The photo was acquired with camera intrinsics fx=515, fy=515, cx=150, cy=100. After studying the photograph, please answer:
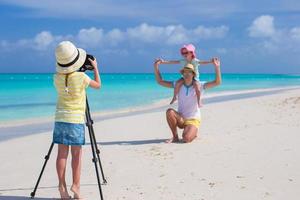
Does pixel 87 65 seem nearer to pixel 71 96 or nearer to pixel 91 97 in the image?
pixel 71 96

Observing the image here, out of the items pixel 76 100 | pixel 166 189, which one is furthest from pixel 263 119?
pixel 76 100

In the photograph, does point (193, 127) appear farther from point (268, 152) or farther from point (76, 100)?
point (76, 100)

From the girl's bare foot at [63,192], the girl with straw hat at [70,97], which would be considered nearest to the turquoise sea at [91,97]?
the girl's bare foot at [63,192]

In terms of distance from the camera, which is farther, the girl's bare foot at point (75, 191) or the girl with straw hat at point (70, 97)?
the girl's bare foot at point (75, 191)

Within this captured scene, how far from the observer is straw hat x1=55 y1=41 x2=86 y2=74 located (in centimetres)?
505

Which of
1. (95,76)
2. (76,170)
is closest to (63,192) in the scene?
(76,170)

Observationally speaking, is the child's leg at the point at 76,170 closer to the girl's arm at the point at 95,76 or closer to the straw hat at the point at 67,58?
the girl's arm at the point at 95,76

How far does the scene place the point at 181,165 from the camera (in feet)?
22.4

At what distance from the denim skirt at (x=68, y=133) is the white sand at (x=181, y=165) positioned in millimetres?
712

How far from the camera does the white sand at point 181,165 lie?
5586 millimetres

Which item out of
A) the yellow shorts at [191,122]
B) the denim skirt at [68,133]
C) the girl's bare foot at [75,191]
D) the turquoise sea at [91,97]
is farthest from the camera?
the turquoise sea at [91,97]

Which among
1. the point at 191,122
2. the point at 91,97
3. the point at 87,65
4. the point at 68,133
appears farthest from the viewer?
the point at 91,97

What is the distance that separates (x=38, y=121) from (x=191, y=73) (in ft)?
22.7

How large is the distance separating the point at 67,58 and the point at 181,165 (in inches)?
98.4
